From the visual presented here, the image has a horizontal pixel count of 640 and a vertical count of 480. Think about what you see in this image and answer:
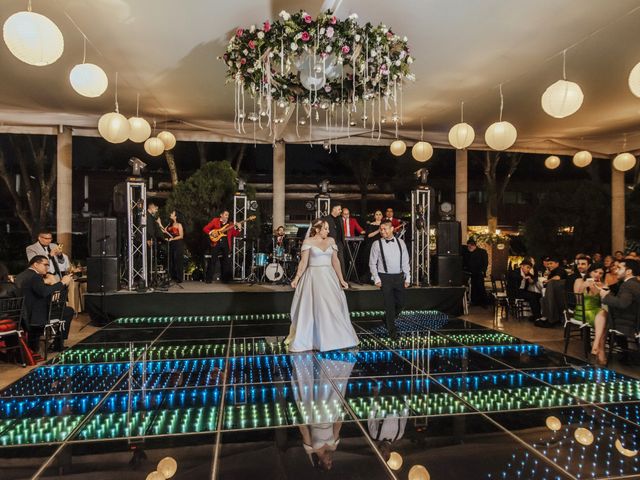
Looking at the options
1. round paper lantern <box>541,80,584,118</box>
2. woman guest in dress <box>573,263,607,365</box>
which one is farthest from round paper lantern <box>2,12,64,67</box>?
woman guest in dress <box>573,263,607,365</box>

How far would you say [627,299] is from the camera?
15.4 feet

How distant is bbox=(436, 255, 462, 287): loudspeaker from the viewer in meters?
8.87

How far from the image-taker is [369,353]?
17.4 ft

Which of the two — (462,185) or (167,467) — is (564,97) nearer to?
(167,467)

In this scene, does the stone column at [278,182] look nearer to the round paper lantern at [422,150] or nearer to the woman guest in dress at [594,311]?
the round paper lantern at [422,150]

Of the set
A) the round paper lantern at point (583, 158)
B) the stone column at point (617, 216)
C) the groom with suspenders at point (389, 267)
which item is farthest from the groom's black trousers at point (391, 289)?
the stone column at point (617, 216)

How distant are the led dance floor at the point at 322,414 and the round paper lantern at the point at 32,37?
2.68 meters

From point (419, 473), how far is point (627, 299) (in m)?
3.28

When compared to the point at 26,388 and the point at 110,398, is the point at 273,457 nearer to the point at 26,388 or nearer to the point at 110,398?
the point at 110,398

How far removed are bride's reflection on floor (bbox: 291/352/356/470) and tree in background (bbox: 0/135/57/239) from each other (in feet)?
39.9

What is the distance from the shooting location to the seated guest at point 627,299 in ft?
15.4

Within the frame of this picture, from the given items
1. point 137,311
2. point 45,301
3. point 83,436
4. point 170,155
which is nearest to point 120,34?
point 45,301

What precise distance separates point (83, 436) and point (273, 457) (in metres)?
1.28

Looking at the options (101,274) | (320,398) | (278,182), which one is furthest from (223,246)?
(320,398)
